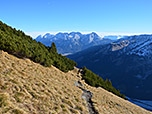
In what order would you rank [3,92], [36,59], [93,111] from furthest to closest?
[36,59] < [93,111] < [3,92]

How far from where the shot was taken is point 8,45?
25.5m

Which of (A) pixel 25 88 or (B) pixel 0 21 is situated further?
(B) pixel 0 21

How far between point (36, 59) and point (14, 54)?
229 inches

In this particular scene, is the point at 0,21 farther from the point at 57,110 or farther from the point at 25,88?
the point at 57,110

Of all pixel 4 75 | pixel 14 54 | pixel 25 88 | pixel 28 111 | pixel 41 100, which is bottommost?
pixel 28 111

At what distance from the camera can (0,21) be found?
35.6 metres

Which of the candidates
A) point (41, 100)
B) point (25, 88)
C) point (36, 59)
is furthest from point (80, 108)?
point (36, 59)

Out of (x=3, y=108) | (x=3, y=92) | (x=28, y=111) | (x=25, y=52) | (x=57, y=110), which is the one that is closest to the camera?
(x=3, y=108)

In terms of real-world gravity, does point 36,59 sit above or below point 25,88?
above

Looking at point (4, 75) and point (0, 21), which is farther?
point (0, 21)

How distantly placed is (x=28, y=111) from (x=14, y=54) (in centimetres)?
1759

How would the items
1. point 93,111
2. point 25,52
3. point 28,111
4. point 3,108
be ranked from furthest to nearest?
point 25,52 → point 93,111 → point 28,111 → point 3,108

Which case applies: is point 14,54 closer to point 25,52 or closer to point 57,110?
point 25,52

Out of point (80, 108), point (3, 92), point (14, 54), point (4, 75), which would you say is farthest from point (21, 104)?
point (14, 54)
